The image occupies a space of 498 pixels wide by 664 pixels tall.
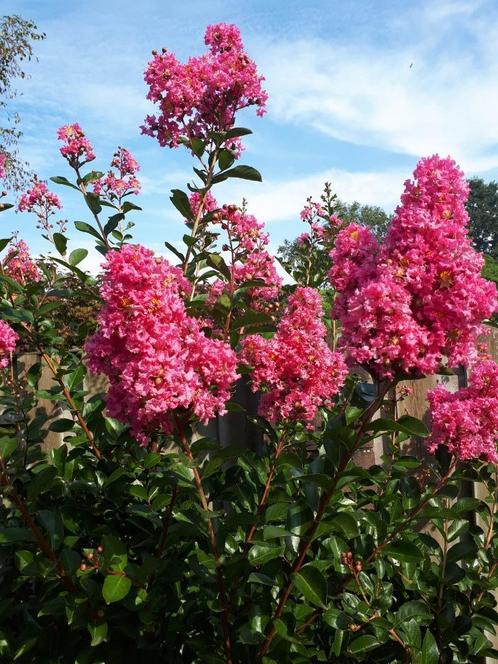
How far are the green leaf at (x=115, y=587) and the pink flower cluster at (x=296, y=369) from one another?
60 cm

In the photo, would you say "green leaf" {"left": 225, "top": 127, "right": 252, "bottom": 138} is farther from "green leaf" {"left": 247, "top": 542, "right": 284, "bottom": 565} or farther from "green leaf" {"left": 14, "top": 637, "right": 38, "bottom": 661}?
"green leaf" {"left": 14, "top": 637, "right": 38, "bottom": 661}

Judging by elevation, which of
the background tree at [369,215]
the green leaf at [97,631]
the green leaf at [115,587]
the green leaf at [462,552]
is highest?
the background tree at [369,215]

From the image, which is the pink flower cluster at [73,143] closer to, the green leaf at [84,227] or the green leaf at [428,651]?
the green leaf at [84,227]

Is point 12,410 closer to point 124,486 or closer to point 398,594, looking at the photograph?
point 124,486

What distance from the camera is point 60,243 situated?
2.31 metres

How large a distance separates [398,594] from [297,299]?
3.53ft

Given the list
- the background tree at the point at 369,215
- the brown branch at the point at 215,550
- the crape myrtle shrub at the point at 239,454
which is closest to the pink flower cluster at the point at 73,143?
the crape myrtle shrub at the point at 239,454

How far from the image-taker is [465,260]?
4.43 feet

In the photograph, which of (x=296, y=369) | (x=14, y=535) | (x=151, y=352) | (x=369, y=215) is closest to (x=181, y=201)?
(x=296, y=369)

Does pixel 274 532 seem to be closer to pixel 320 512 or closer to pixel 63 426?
pixel 320 512

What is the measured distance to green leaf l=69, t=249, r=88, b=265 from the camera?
7.35ft

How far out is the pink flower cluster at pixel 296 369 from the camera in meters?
1.81

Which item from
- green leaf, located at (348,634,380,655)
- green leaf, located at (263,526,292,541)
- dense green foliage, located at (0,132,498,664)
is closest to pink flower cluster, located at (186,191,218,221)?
dense green foliage, located at (0,132,498,664)

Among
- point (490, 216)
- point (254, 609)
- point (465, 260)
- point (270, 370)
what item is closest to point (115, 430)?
point (270, 370)
